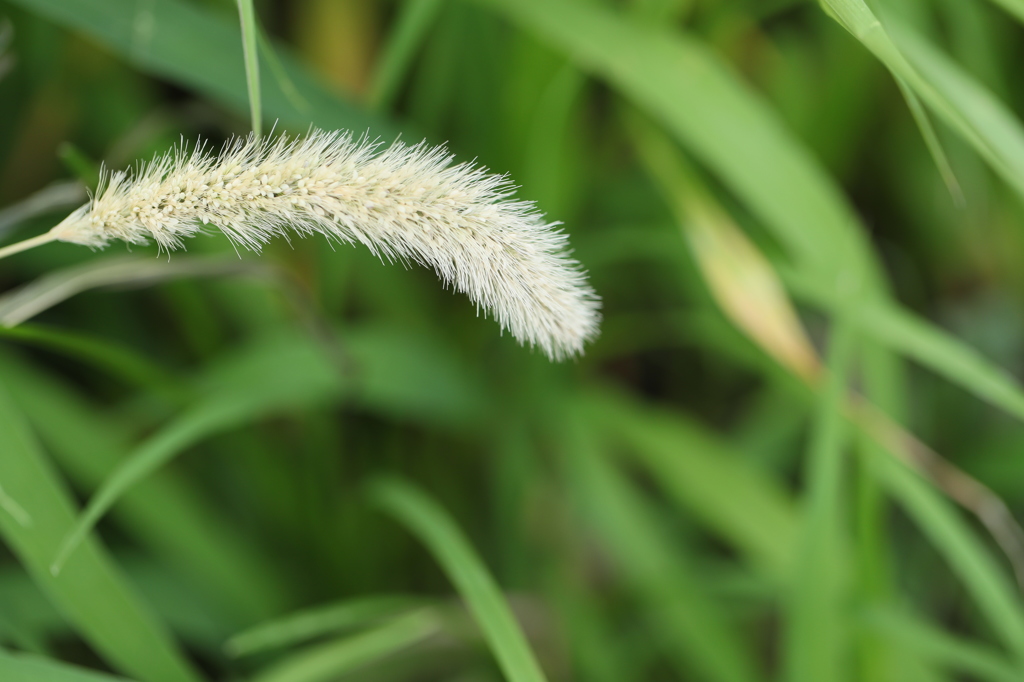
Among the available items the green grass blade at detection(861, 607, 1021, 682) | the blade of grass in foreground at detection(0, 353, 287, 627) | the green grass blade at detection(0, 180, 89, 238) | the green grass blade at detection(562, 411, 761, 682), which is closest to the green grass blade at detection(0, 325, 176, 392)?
the green grass blade at detection(0, 180, 89, 238)

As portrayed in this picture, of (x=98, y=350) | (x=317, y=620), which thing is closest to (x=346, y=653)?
(x=317, y=620)

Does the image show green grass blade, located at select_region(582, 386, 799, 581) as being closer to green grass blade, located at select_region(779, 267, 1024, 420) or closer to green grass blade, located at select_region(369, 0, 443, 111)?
green grass blade, located at select_region(779, 267, 1024, 420)

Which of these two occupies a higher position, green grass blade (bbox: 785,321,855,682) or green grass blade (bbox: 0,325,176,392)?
green grass blade (bbox: 0,325,176,392)

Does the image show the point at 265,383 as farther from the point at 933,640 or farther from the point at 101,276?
the point at 933,640

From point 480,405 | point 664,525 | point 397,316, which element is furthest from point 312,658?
point 664,525

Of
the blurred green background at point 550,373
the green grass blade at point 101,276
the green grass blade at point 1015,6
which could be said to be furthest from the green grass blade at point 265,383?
the green grass blade at point 1015,6

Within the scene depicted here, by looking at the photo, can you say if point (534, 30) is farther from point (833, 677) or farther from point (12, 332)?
point (833, 677)

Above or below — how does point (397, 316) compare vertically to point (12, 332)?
above
